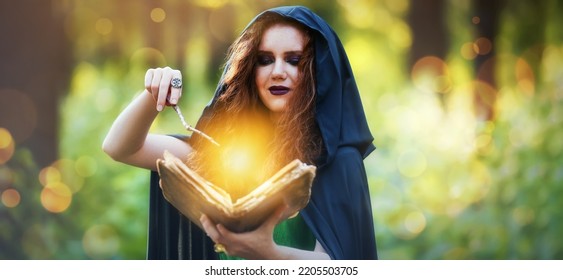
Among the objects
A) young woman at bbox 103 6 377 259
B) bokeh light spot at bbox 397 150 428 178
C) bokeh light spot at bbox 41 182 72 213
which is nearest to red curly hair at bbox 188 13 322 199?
young woman at bbox 103 6 377 259

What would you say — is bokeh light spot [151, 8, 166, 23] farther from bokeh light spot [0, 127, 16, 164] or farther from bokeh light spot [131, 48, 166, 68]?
bokeh light spot [0, 127, 16, 164]

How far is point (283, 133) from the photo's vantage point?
2.76 metres

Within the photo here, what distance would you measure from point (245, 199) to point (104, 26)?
1236mm

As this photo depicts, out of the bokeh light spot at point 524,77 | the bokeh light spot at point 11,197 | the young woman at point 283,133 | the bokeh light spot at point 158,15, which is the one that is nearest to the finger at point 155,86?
the young woman at point 283,133

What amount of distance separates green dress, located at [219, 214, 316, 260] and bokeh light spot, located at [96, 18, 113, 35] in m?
1.17

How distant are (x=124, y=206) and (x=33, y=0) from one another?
916 mm

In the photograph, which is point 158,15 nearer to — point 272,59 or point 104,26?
point 104,26

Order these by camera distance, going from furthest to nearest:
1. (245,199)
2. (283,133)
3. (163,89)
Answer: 1. (283,133)
2. (163,89)
3. (245,199)

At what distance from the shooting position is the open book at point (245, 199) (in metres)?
2.33

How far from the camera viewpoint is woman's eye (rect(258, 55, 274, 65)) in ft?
9.16

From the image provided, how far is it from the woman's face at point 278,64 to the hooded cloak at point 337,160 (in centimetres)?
7

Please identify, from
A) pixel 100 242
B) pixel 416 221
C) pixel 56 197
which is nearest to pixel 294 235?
pixel 416 221

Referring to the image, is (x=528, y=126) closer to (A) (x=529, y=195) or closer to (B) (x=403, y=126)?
(A) (x=529, y=195)

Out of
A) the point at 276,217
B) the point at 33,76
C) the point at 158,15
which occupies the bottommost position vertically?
the point at 276,217
